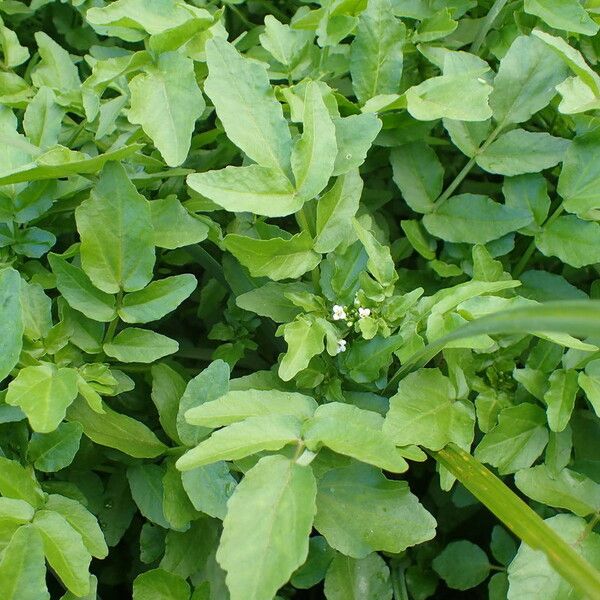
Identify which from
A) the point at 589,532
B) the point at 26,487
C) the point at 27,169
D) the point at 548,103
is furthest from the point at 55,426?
the point at 548,103

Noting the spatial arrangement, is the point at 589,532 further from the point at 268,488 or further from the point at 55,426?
the point at 55,426

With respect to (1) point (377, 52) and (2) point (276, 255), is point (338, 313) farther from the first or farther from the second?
(1) point (377, 52)

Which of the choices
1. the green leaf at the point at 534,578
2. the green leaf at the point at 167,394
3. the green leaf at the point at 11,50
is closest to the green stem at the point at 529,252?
the green leaf at the point at 534,578

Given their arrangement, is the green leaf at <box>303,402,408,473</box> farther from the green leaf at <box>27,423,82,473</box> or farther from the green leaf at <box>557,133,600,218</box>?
the green leaf at <box>557,133,600,218</box>

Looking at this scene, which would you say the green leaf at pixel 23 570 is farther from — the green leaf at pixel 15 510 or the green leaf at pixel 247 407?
the green leaf at pixel 247 407

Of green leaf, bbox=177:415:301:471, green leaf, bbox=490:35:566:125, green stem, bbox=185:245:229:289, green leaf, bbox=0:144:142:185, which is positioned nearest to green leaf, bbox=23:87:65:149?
green leaf, bbox=0:144:142:185

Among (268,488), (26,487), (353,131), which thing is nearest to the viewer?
(268,488)
